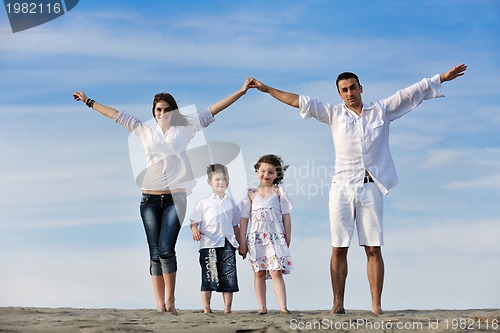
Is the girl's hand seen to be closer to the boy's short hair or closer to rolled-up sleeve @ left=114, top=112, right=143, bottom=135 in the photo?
rolled-up sleeve @ left=114, top=112, right=143, bottom=135

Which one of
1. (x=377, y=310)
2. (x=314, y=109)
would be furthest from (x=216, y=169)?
(x=377, y=310)

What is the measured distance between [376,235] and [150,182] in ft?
7.53

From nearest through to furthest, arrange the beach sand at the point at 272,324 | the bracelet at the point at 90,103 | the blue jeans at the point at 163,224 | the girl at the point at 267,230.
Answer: the beach sand at the point at 272,324
the girl at the point at 267,230
the blue jeans at the point at 163,224
the bracelet at the point at 90,103

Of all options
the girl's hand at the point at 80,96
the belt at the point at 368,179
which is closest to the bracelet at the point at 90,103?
the girl's hand at the point at 80,96

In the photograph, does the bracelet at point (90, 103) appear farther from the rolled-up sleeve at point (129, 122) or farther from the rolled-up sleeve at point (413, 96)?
the rolled-up sleeve at point (413, 96)

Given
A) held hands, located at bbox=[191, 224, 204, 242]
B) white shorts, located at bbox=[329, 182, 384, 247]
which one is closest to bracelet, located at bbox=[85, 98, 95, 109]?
held hands, located at bbox=[191, 224, 204, 242]

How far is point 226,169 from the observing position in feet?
24.6

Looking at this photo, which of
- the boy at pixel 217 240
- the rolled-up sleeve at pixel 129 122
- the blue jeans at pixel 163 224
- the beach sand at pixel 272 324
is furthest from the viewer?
the rolled-up sleeve at pixel 129 122

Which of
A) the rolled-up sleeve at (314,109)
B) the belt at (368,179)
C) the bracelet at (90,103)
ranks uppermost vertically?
the bracelet at (90,103)

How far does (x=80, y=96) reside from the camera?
25.3ft

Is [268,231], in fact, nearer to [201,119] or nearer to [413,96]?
[201,119]

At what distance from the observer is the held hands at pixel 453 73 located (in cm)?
708

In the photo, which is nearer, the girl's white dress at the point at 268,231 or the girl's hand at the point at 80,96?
the girl's white dress at the point at 268,231

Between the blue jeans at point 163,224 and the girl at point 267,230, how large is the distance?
65 cm
